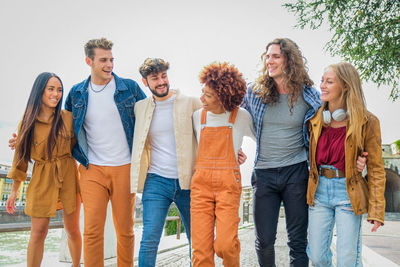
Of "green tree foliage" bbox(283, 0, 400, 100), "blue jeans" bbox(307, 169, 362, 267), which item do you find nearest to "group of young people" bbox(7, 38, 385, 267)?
"blue jeans" bbox(307, 169, 362, 267)

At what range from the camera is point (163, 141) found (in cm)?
331

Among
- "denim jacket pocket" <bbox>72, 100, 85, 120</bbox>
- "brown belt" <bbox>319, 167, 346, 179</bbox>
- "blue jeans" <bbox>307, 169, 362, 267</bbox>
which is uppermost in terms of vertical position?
"denim jacket pocket" <bbox>72, 100, 85, 120</bbox>

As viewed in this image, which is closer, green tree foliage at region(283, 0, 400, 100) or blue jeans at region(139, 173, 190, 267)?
blue jeans at region(139, 173, 190, 267)

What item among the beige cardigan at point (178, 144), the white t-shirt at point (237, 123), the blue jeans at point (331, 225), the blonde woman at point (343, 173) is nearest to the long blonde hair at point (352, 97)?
the blonde woman at point (343, 173)

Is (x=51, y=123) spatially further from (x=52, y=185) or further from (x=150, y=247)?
(x=150, y=247)

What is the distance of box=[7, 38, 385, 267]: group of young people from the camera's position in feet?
9.31

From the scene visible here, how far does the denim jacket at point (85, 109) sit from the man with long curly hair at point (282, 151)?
1252 millimetres

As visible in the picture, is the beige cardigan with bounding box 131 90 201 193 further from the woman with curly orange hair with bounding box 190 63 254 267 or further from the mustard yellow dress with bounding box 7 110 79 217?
the mustard yellow dress with bounding box 7 110 79 217

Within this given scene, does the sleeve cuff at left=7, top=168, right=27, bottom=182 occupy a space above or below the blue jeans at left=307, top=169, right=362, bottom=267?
above

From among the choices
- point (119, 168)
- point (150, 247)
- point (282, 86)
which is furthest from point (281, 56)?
point (150, 247)

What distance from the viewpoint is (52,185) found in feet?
11.0

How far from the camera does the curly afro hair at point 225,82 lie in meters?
2.99

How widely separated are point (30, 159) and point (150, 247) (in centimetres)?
147

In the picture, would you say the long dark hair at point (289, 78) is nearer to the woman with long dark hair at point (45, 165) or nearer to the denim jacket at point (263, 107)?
the denim jacket at point (263, 107)
